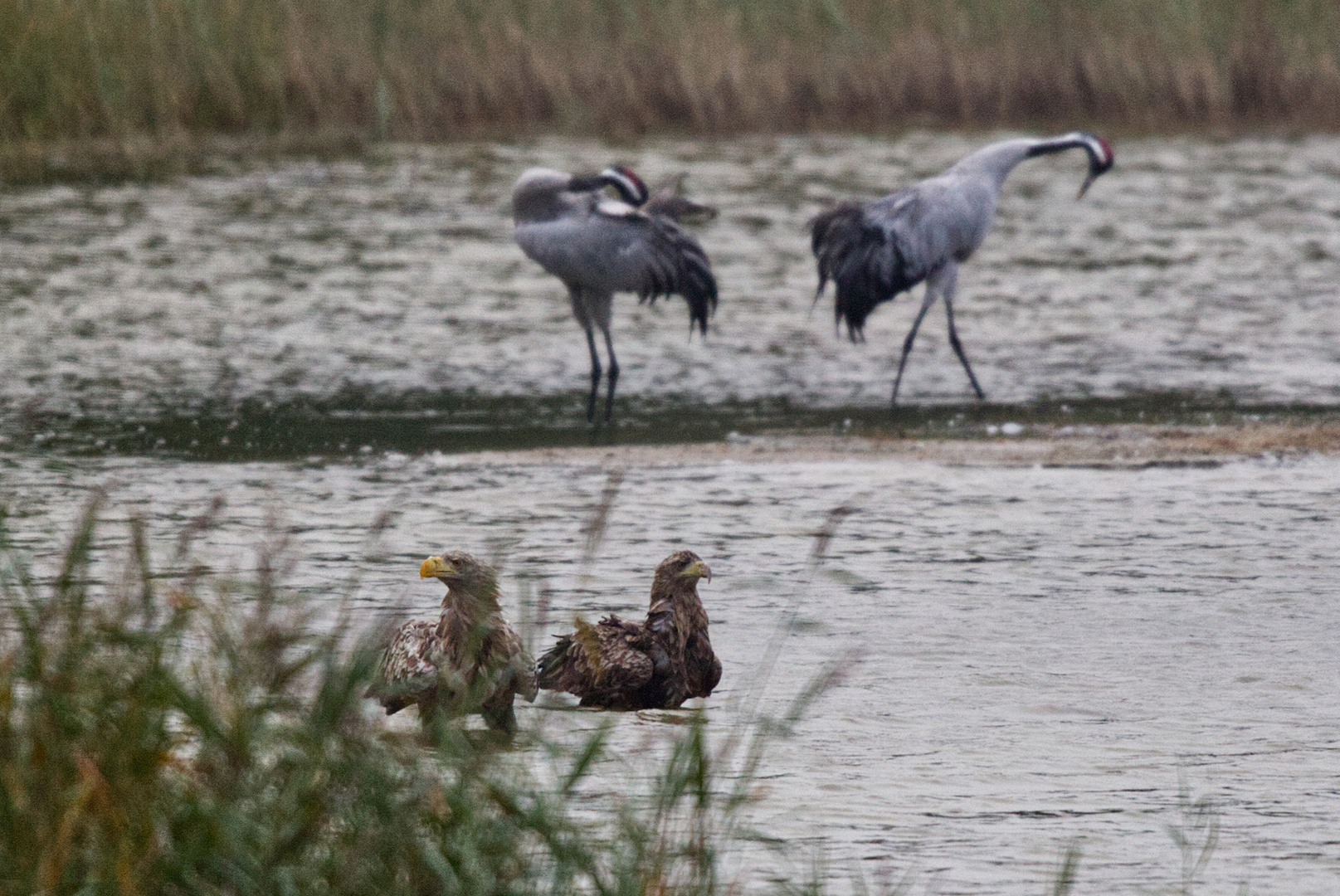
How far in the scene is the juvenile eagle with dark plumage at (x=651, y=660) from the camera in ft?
18.4

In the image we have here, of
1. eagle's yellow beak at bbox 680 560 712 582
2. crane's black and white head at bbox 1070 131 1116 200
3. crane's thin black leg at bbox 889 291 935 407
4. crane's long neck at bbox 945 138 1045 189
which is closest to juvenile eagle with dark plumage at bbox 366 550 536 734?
eagle's yellow beak at bbox 680 560 712 582

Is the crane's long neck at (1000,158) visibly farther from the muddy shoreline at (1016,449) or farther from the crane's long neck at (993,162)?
the muddy shoreline at (1016,449)

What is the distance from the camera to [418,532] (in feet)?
25.3

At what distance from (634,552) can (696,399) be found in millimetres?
3608

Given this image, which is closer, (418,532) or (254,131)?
(418,532)

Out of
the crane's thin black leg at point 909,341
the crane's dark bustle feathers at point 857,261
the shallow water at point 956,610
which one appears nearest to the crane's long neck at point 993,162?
the crane's dark bustle feathers at point 857,261

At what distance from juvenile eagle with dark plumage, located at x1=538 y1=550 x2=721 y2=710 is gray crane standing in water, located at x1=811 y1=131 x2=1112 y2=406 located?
5088 mm

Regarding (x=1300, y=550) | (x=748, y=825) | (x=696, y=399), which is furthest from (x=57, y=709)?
(x=696, y=399)

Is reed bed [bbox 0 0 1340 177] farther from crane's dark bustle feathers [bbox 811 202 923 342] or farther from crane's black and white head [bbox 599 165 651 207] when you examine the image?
crane's black and white head [bbox 599 165 651 207]

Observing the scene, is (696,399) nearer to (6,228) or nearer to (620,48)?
(6,228)

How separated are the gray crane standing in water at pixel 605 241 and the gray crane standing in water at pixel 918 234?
834mm

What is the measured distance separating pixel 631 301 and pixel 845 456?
5343 millimetres

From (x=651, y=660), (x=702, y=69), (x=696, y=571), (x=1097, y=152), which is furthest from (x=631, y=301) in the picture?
(x=651, y=660)

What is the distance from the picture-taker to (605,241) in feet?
34.3
